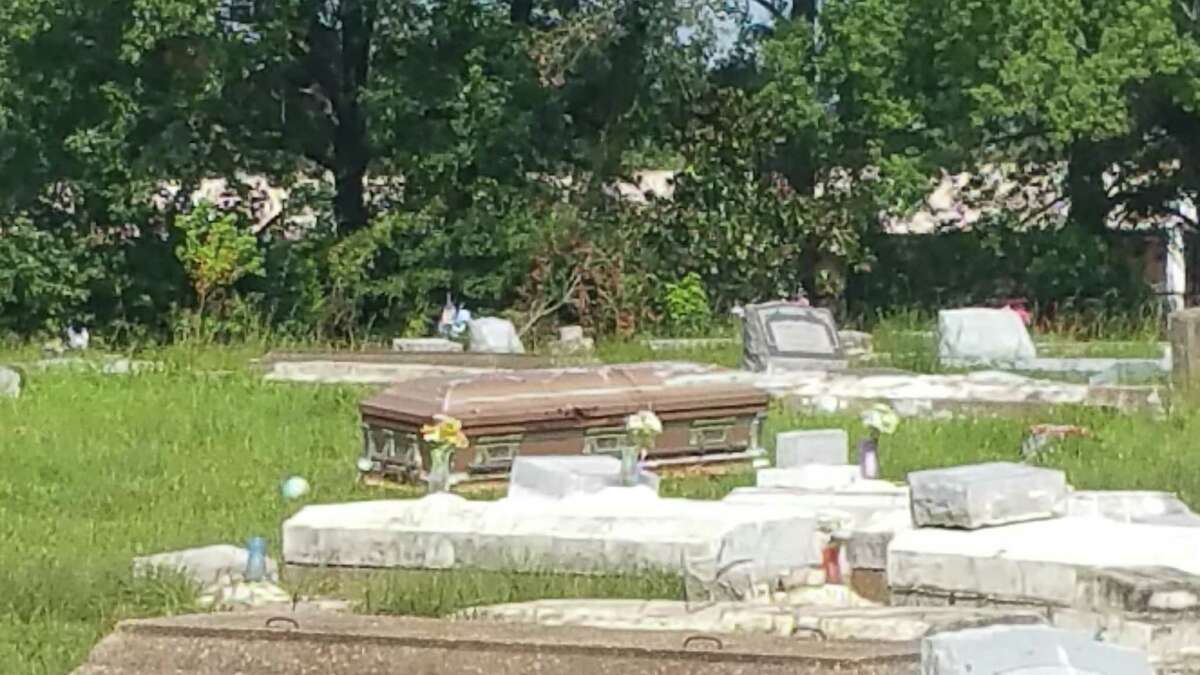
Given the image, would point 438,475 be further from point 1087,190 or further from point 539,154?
point 1087,190

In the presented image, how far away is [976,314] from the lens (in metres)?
16.1

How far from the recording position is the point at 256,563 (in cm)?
714

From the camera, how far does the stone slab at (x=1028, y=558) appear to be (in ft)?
19.6

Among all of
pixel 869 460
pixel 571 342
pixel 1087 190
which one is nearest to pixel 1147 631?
pixel 869 460

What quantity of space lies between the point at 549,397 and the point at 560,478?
2597 millimetres

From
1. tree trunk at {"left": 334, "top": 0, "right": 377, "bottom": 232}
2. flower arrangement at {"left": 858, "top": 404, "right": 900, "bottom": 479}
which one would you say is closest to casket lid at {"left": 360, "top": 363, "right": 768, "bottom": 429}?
flower arrangement at {"left": 858, "top": 404, "right": 900, "bottom": 479}

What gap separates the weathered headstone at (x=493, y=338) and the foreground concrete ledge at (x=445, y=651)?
12.8m

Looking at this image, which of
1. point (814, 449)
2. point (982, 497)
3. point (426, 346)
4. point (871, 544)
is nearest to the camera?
point (982, 497)

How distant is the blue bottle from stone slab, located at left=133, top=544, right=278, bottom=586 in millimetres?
27

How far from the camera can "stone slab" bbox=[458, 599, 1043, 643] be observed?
5.12 m

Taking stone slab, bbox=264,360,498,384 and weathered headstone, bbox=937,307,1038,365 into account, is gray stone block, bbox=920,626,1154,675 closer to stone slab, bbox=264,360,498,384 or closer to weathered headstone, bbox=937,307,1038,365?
stone slab, bbox=264,360,498,384

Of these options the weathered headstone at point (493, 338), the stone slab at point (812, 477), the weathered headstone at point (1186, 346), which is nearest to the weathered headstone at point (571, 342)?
the weathered headstone at point (493, 338)

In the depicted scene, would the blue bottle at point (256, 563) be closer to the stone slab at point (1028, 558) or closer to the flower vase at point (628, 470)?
the flower vase at point (628, 470)

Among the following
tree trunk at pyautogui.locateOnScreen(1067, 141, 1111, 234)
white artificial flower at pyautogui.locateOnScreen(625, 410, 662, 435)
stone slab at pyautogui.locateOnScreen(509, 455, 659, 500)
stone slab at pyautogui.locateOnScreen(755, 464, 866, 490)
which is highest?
tree trunk at pyautogui.locateOnScreen(1067, 141, 1111, 234)
